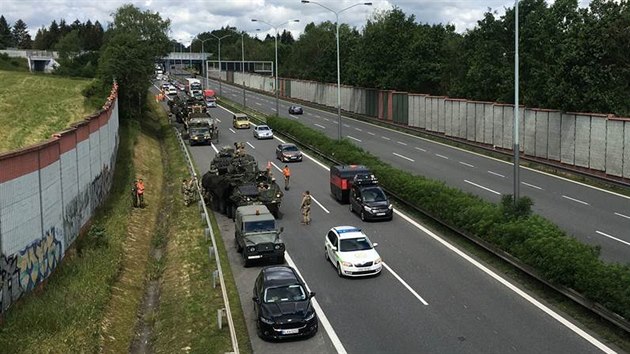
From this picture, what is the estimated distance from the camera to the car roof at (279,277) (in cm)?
1820

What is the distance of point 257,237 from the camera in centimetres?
2436

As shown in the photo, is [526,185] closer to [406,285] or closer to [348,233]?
[348,233]

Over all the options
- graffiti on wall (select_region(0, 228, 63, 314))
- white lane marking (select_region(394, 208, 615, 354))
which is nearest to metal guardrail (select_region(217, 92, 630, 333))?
white lane marking (select_region(394, 208, 615, 354))

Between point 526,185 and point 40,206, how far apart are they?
95.9ft

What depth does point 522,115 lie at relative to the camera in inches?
1976

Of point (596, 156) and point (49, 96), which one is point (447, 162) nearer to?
point (596, 156)

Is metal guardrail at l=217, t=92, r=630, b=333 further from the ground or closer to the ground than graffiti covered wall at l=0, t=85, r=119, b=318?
closer to the ground

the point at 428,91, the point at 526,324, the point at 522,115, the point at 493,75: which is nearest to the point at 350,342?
the point at 526,324

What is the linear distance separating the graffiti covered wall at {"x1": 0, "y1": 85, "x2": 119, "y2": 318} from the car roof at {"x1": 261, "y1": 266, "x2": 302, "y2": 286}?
7152 mm

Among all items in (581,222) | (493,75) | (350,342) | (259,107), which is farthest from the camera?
(259,107)

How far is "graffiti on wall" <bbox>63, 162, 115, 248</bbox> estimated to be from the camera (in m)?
23.5

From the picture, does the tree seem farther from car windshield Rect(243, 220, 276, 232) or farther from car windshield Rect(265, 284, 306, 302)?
car windshield Rect(265, 284, 306, 302)

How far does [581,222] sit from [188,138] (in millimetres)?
40436

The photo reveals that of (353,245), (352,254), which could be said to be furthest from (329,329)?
(353,245)
